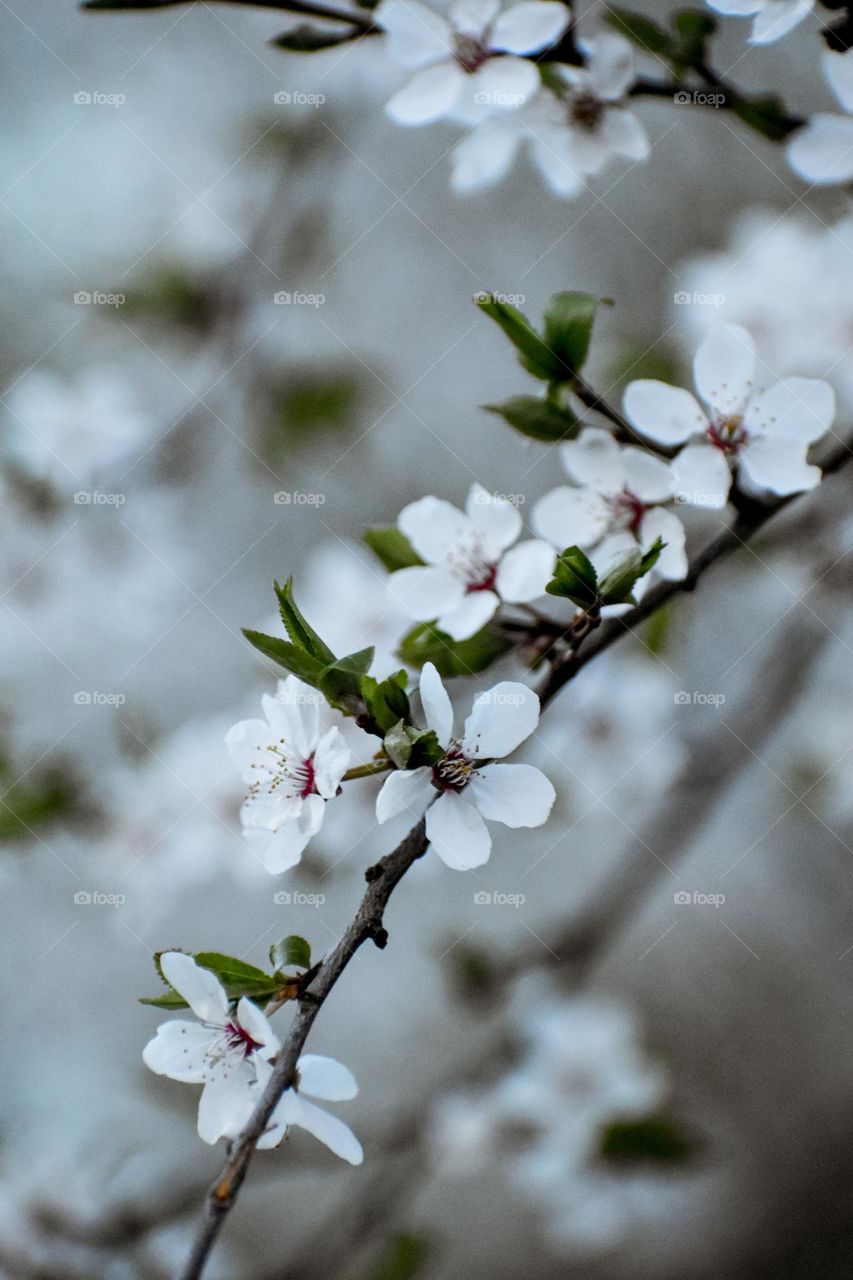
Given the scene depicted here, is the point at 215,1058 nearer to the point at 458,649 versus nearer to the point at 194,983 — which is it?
the point at 194,983

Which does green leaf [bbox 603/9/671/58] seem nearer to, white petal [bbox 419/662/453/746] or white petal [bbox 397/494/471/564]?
white petal [bbox 397/494/471/564]

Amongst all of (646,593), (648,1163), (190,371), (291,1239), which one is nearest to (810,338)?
(646,593)

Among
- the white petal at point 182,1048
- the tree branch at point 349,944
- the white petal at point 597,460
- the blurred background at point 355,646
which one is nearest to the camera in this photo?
the tree branch at point 349,944

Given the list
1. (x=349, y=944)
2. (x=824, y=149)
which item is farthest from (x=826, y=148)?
(x=349, y=944)

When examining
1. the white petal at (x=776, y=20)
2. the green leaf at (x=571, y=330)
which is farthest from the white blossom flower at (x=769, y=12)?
the green leaf at (x=571, y=330)

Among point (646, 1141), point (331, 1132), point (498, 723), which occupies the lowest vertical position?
point (646, 1141)

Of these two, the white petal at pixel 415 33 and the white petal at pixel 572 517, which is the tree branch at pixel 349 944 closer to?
the white petal at pixel 572 517

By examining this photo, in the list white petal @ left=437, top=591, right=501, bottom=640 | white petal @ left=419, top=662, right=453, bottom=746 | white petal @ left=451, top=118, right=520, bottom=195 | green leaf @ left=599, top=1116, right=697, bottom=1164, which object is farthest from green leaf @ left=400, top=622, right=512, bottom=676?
green leaf @ left=599, top=1116, right=697, bottom=1164
